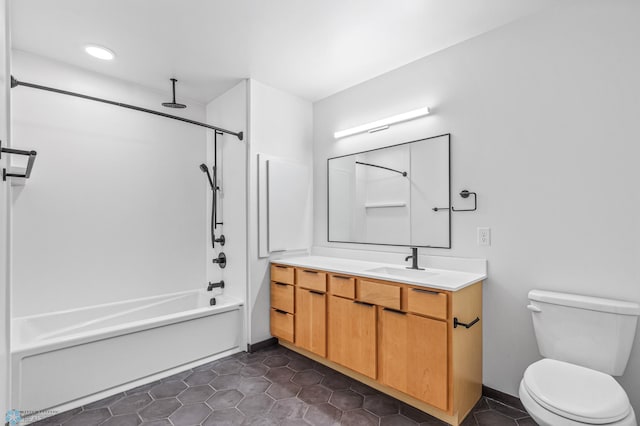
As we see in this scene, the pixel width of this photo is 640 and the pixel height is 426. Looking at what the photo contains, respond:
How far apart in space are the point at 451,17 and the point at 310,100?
5.42 ft

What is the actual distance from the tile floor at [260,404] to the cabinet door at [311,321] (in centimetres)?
20

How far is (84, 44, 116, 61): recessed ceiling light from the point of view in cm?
235

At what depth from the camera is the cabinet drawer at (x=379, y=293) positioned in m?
2.04

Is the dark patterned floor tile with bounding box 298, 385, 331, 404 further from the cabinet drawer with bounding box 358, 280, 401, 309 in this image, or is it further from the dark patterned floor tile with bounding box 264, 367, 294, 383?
the cabinet drawer with bounding box 358, 280, 401, 309

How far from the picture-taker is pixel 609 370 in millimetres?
1579

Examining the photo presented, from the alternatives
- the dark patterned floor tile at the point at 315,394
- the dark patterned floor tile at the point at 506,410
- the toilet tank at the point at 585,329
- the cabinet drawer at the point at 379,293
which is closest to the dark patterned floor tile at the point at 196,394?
the dark patterned floor tile at the point at 315,394

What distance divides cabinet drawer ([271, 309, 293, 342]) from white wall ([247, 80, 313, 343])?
82mm

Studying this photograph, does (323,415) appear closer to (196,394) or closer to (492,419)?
(196,394)

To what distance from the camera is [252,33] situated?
2.21 meters

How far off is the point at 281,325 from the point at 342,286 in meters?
0.86

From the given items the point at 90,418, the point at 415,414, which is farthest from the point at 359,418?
the point at 90,418

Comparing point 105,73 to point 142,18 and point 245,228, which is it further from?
point 245,228

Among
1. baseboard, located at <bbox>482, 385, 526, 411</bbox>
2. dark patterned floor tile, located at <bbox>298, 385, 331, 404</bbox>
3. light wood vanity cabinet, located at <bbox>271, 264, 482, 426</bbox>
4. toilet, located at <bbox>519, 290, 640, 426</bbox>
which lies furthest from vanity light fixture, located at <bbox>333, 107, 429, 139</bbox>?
dark patterned floor tile, located at <bbox>298, 385, 331, 404</bbox>

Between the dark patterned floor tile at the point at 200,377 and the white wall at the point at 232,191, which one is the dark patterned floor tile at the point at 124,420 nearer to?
the dark patterned floor tile at the point at 200,377
